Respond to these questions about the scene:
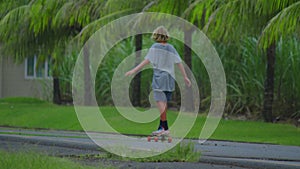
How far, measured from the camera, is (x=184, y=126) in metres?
14.5

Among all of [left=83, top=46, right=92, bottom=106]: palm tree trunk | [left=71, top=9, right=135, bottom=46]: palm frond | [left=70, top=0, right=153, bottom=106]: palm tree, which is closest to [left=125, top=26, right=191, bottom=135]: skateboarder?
[left=70, top=0, right=153, bottom=106]: palm tree

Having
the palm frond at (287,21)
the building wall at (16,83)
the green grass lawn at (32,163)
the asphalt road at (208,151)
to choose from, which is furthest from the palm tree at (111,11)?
the building wall at (16,83)

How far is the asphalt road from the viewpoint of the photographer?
8.64 metres

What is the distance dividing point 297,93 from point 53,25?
6756 millimetres

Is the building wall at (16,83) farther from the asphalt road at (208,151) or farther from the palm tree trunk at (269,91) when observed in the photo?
the asphalt road at (208,151)

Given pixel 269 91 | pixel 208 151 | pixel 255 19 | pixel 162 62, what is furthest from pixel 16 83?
pixel 162 62

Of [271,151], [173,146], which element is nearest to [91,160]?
[173,146]

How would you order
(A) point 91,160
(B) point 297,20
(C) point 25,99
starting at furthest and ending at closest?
(C) point 25,99, (B) point 297,20, (A) point 91,160

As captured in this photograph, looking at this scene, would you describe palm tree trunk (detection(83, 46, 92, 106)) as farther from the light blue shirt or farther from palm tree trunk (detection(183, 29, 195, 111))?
the light blue shirt

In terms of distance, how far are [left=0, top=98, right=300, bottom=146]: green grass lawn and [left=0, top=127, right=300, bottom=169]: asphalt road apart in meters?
1.37

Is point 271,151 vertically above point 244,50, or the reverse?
point 244,50

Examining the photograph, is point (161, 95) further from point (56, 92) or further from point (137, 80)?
point (56, 92)

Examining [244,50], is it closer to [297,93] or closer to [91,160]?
[297,93]

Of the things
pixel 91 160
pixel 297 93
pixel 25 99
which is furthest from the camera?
pixel 25 99
